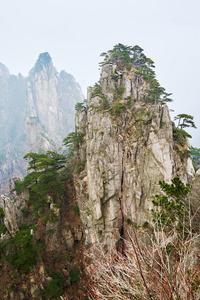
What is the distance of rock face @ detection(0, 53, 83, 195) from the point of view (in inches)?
2815

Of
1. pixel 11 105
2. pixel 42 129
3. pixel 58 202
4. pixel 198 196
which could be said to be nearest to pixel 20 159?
pixel 42 129

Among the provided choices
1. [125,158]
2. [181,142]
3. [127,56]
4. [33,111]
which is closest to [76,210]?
[125,158]

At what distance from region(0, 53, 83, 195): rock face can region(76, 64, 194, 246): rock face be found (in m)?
55.1

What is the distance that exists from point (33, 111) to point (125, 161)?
83342 millimetres

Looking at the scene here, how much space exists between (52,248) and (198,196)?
16.7 metres

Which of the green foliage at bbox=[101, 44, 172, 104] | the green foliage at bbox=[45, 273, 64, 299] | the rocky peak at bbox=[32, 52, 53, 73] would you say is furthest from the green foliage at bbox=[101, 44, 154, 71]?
the rocky peak at bbox=[32, 52, 53, 73]

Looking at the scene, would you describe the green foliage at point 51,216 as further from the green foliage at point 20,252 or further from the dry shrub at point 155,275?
the dry shrub at point 155,275

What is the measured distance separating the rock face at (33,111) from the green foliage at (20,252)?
193 feet

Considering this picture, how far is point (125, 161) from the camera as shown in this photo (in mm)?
17172

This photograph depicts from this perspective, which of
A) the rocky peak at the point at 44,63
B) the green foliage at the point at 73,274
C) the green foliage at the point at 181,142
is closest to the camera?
the green foliage at the point at 73,274

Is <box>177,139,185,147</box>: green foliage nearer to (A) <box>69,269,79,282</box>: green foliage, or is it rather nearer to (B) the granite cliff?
(B) the granite cliff

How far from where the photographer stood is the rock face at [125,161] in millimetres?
14328

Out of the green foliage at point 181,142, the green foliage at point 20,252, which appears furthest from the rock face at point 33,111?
the green foliage at point 181,142

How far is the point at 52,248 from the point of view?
15094 mm
